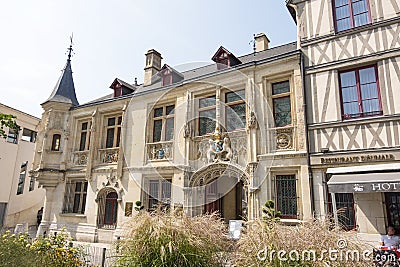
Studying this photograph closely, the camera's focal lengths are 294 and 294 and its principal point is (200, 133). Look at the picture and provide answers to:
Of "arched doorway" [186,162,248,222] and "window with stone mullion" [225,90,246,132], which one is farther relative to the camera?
"window with stone mullion" [225,90,246,132]

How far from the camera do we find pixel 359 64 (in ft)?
24.4

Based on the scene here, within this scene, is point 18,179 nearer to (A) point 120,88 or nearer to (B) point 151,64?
(A) point 120,88

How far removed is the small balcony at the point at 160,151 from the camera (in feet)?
33.1

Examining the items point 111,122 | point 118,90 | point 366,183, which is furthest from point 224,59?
point 366,183

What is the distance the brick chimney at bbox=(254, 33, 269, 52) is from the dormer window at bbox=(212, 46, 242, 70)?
6.89 ft

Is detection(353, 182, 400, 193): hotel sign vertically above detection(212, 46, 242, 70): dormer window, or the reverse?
detection(212, 46, 242, 70): dormer window

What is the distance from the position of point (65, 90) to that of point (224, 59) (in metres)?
7.64

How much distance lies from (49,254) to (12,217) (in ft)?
47.4

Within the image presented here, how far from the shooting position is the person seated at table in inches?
234

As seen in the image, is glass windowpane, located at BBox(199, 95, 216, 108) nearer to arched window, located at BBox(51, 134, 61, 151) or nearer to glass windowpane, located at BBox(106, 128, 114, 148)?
glass windowpane, located at BBox(106, 128, 114, 148)

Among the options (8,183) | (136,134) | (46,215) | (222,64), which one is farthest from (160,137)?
(8,183)

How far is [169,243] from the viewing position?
147 inches

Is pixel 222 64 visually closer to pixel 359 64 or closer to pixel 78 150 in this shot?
pixel 359 64

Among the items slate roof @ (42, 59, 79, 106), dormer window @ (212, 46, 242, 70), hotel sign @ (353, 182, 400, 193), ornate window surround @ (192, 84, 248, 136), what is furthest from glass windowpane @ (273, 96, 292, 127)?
slate roof @ (42, 59, 79, 106)
